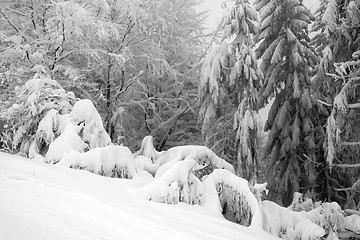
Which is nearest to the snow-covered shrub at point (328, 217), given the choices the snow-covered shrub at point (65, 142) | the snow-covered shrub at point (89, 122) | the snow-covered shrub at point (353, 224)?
the snow-covered shrub at point (353, 224)

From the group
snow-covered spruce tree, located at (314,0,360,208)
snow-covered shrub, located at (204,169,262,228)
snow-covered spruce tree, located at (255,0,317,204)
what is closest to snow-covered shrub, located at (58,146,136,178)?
snow-covered shrub, located at (204,169,262,228)

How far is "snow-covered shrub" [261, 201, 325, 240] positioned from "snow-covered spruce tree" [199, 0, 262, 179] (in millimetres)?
3626

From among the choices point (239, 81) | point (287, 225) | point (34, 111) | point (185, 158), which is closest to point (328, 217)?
point (287, 225)

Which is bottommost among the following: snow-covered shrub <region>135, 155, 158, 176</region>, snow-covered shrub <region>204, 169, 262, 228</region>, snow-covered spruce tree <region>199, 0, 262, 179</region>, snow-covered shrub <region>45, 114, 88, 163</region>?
snow-covered shrub <region>204, 169, 262, 228</region>

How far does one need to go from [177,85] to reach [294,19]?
5195mm

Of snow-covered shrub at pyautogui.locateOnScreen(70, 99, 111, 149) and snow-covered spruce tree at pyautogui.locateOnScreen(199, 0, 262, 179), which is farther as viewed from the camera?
snow-covered spruce tree at pyautogui.locateOnScreen(199, 0, 262, 179)

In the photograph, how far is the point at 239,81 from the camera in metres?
9.77

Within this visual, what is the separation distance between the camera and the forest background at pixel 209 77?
8594 mm

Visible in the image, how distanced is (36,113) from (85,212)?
433 cm

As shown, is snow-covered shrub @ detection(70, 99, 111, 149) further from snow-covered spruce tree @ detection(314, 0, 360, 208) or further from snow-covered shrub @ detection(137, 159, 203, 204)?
snow-covered spruce tree @ detection(314, 0, 360, 208)

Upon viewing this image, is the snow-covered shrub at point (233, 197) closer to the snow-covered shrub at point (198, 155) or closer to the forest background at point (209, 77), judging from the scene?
the snow-covered shrub at point (198, 155)

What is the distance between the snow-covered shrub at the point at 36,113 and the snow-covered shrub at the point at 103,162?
1.15m

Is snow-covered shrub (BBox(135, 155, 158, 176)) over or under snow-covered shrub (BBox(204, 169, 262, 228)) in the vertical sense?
over

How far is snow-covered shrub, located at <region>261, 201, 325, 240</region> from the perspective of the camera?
17.7ft
